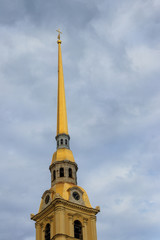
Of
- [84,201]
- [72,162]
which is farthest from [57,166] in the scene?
[84,201]

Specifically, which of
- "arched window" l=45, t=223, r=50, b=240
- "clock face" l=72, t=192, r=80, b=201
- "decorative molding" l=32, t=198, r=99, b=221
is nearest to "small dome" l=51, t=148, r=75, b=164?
"clock face" l=72, t=192, r=80, b=201

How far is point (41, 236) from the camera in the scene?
2606 inches

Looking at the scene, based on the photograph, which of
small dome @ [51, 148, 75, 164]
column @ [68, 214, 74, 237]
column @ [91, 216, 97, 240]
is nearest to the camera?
column @ [68, 214, 74, 237]

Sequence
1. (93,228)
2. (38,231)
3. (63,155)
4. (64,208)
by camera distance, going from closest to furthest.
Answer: (64,208) < (93,228) < (38,231) < (63,155)

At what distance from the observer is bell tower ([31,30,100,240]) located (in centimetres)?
6347

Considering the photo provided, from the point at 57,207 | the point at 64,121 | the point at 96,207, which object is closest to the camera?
the point at 57,207

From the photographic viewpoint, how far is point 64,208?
212 ft

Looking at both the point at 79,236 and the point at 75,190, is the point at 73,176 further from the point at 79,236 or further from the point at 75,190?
the point at 79,236

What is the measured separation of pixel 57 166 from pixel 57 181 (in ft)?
9.45

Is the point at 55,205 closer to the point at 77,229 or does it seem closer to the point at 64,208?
the point at 64,208

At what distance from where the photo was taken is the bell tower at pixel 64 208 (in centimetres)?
6347

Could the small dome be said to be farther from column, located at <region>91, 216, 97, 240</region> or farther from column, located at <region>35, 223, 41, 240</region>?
column, located at <region>35, 223, 41, 240</region>

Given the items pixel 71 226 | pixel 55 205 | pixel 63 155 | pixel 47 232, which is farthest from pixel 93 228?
pixel 63 155

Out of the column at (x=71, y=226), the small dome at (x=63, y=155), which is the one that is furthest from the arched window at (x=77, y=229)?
the small dome at (x=63, y=155)
